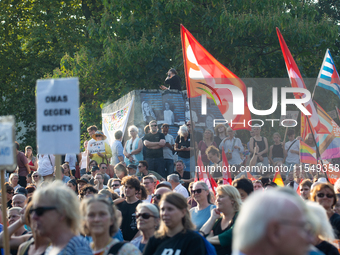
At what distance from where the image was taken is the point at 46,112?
12.9 ft

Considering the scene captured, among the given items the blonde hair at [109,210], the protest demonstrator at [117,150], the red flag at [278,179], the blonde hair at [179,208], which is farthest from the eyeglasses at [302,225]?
the protest demonstrator at [117,150]

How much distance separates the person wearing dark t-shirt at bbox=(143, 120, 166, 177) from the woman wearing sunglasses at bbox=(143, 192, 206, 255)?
6.82 metres

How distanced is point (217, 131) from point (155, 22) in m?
10.5

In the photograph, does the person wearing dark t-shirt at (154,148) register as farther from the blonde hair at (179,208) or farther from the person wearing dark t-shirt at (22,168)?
the blonde hair at (179,208)

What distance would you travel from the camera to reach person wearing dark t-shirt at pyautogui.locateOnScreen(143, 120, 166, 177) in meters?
11.0

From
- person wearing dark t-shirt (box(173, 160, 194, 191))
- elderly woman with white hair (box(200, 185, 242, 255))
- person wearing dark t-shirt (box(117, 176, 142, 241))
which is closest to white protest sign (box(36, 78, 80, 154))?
elderly woman with white hair (box(200, 185, 242, 255))

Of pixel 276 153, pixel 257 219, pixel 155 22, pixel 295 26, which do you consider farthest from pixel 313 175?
pixel 155 22

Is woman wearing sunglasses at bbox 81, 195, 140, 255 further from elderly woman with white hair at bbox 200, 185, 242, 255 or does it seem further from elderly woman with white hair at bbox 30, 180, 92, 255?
elderly woman with white hair at bbox 200, 185, 242, 255

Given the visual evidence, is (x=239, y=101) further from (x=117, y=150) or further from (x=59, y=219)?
(x=59, y=219)

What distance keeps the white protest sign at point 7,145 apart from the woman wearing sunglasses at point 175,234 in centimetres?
140

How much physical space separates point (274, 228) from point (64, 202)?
1.71 metres

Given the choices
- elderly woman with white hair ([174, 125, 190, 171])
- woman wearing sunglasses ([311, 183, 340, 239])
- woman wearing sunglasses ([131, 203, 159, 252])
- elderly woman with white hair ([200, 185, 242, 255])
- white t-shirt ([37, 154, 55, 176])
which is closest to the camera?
woman wearing sunglasses ([131, 203, 159, 252])

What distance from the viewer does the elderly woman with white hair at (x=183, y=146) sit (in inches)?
431

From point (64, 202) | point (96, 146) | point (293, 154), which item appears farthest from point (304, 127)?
point (64, 202)
